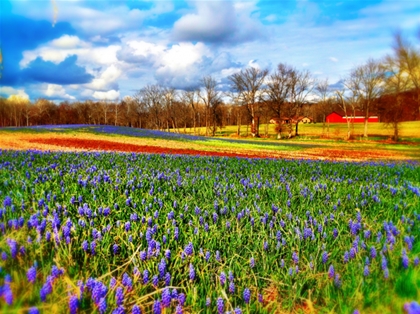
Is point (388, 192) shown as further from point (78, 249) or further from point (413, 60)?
point (413, 60)

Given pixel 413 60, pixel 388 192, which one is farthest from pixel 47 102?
pixel 388 192

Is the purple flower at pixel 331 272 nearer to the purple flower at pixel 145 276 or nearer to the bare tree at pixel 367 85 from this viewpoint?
the purple flower at pixel 145 276

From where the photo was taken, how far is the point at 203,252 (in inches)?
148

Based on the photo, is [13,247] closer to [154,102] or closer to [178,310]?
[178,310]

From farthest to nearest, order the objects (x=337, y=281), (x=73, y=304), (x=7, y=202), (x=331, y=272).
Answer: (x=7, y=202) < (x=331, y=272) < (x=337, y=281) < (x=73, y=304)

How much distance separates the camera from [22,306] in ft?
7.36

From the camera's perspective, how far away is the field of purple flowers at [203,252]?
8.95ft

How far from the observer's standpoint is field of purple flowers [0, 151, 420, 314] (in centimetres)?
273

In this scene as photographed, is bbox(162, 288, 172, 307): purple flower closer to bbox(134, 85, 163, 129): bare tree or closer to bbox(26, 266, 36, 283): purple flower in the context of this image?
bbox(26, 266, 36, 283): purple flower

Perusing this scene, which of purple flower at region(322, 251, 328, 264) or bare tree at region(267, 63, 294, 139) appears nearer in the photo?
purple flower at region(322, 251, 328, 264)

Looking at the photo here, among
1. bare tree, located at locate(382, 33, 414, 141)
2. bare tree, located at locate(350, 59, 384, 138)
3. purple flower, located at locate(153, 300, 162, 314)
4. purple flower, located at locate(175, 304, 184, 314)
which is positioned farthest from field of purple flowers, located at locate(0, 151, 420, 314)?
bare tree, located at locate(350, 59, 384, 138)

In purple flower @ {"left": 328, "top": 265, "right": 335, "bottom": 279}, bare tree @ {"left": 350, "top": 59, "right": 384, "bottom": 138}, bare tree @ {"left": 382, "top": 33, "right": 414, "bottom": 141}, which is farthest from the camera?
bare tree @ {"left": 350, "top": 59, "right": 384, "bottom": 138}

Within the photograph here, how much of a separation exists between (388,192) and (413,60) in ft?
48.5

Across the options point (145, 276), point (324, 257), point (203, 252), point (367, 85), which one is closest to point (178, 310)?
point (145, 276)
